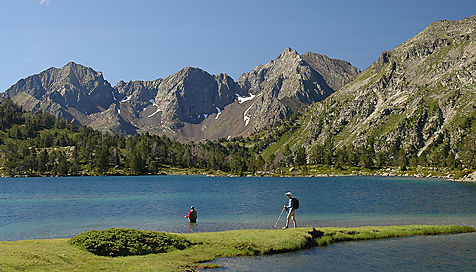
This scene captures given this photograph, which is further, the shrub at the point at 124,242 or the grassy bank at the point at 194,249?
the shrub at the point at 124,242

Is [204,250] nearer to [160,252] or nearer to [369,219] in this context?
[160,252]

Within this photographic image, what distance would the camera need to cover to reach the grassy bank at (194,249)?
23297mm

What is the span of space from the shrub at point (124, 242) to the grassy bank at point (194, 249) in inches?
31.3

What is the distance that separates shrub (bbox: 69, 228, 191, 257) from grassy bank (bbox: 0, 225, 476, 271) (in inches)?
31.3

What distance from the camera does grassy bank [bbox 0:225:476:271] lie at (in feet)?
76.4

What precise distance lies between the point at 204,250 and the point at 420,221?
122ft

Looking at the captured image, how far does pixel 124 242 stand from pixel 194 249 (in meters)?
6.22

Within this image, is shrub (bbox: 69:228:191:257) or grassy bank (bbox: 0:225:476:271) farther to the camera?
shrub (bbox: 69:228:191:257)

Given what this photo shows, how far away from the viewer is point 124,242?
29469 millimetres

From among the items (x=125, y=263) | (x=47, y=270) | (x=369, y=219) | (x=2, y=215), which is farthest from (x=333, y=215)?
(x=2, y=215)

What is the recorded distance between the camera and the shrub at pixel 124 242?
92.7 feet

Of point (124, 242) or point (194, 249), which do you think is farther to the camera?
point (194, 249)

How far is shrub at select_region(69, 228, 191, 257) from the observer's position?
28.3 meters

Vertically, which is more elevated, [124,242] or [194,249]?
[124,242]
